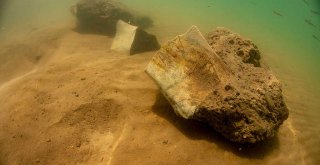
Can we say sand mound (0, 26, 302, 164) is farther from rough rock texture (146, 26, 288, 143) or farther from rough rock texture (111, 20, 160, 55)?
rough rock texture (111, 20, 160, 55)

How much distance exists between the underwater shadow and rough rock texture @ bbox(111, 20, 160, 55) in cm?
362

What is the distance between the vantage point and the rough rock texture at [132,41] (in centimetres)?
748

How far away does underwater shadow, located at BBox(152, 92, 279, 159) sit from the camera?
382cm

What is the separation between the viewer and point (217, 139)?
3910 millimetres

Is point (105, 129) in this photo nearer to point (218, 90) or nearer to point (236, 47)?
point (218, 90)

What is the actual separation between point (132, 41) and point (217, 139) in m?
4.40

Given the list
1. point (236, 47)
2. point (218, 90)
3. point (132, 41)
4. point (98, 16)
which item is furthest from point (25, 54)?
point (218, 90)

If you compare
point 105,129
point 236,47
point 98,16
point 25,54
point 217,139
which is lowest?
point 25,54

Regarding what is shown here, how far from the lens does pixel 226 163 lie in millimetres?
3568

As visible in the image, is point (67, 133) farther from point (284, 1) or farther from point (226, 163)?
point (284, 1)

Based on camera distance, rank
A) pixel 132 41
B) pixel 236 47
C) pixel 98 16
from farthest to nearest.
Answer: pixel 98 16 → pixel 132 41 → pixel 236 47

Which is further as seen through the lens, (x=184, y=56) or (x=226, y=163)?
(x=184, y=56)

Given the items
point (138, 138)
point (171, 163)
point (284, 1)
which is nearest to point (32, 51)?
point (138, 138)

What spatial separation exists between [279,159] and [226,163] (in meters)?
0.98
